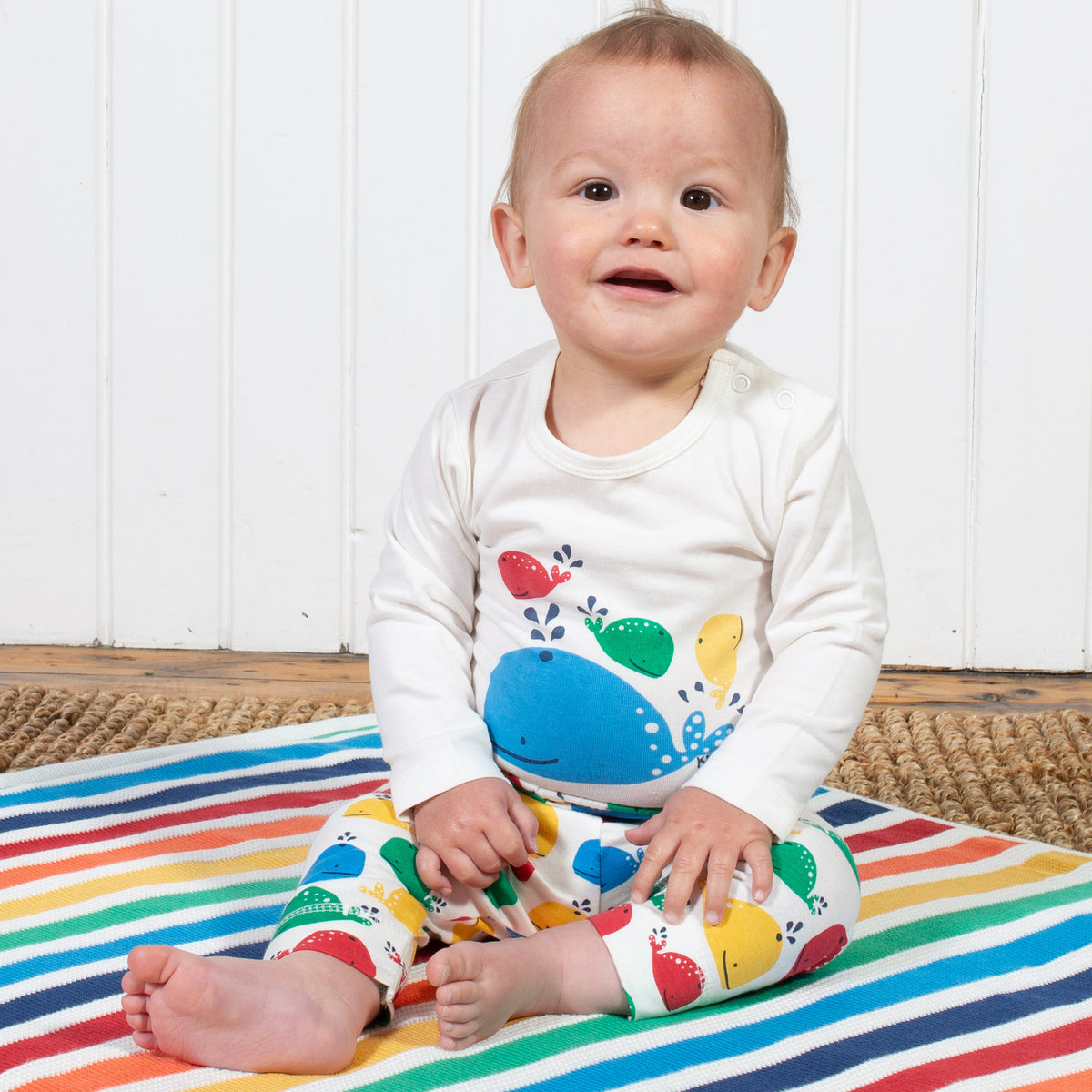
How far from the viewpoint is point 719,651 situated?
0.76 m

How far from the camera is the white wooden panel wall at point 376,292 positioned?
1479 millimetres

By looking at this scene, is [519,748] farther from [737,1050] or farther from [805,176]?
[805,176]

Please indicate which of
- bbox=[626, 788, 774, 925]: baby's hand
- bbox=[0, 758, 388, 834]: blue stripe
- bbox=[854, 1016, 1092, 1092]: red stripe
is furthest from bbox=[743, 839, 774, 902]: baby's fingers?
bbox=[0, 758, 388, 834]: blue stripe

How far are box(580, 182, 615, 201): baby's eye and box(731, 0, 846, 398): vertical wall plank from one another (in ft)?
2.69

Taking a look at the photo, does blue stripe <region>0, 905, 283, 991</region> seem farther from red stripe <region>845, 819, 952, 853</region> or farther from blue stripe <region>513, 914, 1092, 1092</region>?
red stripe <region>845, 819, 952, 853</region>

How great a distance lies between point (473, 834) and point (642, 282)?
0.31 metres

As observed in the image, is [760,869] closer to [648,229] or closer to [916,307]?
[648,229]

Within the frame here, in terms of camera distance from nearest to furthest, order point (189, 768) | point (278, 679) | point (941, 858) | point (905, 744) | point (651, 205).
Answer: point (651, 205) → point (941, 858) → point (189, 768) → point (905, 744) → point (278, 679)

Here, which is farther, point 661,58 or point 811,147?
point 811,147

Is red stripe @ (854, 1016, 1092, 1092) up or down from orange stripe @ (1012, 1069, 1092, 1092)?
up

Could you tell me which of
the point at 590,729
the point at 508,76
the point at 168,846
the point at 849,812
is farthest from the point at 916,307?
the point at 168,846

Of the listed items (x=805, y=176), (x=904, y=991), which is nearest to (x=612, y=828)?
(x=904, y=991)

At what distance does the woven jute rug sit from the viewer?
41.9 inches

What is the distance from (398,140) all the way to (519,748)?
3.15ft
